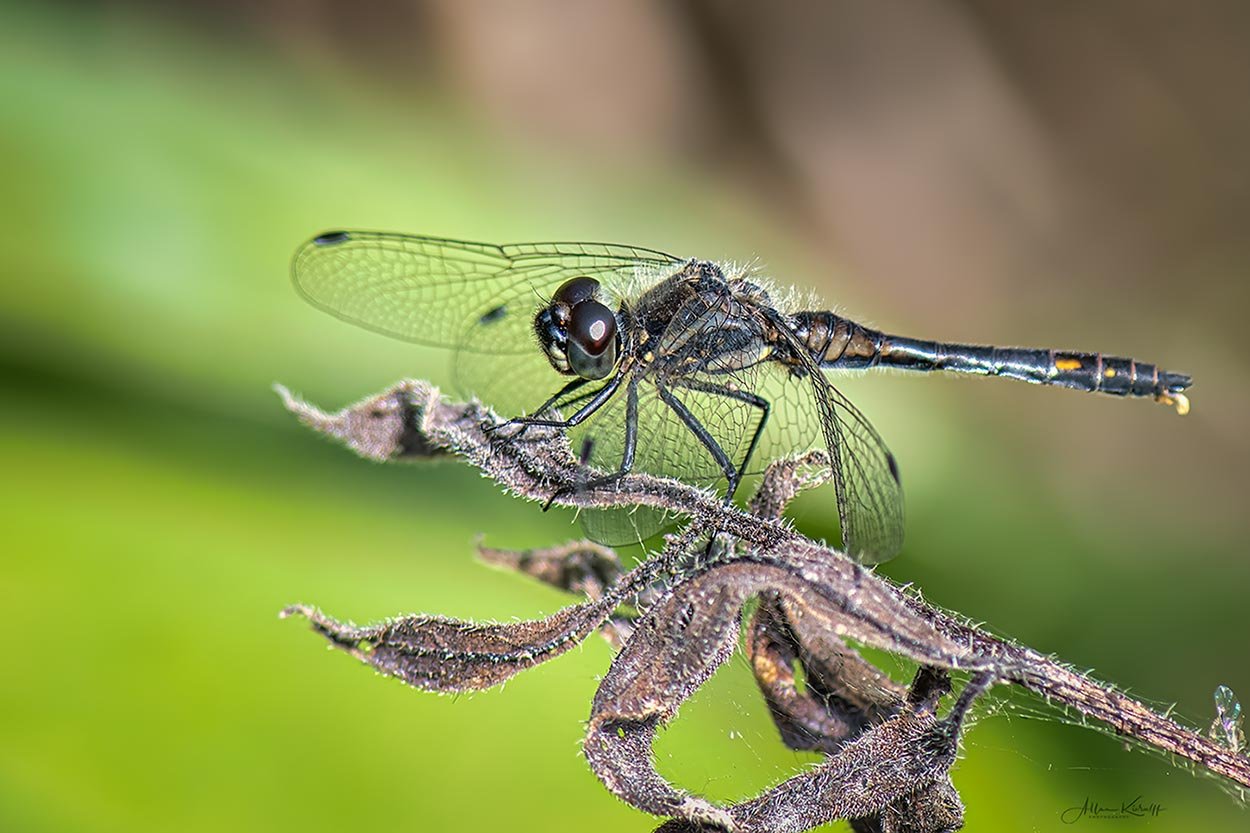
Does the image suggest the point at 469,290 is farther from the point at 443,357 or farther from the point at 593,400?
the point at 593,400

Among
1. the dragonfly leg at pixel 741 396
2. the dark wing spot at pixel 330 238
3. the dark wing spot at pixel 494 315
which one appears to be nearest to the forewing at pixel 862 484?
the dragonfly leg at pixel 741 396

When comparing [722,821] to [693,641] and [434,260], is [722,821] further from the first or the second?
[434,260]

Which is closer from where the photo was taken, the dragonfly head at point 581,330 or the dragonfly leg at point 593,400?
the dragonfly leg at point 593,400

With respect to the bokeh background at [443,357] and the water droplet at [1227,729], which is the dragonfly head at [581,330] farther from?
the water droplet at [1227,729]

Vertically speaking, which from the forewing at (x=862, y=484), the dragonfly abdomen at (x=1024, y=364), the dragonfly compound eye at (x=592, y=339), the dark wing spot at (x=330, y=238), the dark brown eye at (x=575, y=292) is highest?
the dark wing spot at (x=330, y=238)

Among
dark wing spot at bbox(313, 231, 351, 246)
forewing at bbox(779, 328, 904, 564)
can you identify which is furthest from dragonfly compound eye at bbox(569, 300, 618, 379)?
dark wing spot at bbox(313, 231, 351, 246)

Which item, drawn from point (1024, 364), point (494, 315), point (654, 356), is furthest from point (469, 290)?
point (1024, 364)

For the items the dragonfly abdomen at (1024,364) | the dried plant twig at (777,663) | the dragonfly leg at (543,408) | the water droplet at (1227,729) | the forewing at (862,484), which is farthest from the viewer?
the dragonfly abdomen at (1024,364)
